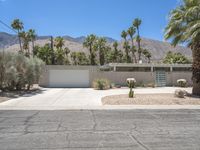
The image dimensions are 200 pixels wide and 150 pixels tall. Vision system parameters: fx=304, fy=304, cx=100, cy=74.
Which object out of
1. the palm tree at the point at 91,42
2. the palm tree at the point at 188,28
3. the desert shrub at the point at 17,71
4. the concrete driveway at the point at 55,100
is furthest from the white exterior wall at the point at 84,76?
the palm tree at the point at 91,42

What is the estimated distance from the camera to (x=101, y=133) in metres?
8.85

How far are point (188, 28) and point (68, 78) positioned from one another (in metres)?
16.7

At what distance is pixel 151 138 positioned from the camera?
8203 mm

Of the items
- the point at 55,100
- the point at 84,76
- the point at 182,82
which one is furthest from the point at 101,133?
the point at 182,82

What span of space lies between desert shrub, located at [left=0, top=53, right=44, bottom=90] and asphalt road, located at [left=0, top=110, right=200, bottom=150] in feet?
39.2

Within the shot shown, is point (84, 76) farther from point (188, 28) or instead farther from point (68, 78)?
point (188, 28)

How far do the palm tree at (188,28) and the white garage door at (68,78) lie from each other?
13.8 meters

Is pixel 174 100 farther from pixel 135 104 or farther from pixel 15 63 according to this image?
pixel 15 63

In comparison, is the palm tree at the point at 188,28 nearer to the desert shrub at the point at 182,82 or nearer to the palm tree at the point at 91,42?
the desert shrub at the point at 182,82

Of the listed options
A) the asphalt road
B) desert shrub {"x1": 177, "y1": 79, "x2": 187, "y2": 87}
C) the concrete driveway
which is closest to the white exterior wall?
desert shrub {"x1": 177, "y1": 79, "x2": 187, "y2": 87}

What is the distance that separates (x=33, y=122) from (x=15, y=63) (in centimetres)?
1476

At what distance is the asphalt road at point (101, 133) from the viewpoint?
7.39m

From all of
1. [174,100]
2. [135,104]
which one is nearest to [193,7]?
[174,100]

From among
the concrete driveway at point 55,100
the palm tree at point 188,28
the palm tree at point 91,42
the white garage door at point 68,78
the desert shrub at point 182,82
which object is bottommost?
the concrete driveway at point 55,100
